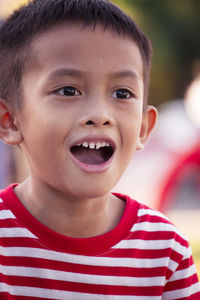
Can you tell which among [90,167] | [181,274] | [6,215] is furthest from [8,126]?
[181,274]

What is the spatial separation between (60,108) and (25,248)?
58 centimetres

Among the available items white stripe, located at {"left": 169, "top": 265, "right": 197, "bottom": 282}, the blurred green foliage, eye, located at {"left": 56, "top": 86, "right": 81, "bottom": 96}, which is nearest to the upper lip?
eye, located at {"left": 56, "top": 86, "right": 81, "bottom": 96}

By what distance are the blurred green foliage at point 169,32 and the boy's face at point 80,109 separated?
17.4 m

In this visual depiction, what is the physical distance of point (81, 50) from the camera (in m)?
2.24

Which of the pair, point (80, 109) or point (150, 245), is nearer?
point (80, 109)

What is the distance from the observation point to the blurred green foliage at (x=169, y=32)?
1994 cm

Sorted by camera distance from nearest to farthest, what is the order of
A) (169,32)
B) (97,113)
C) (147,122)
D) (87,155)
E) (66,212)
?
1. (97,113)
2. (87,155)
3. (66,212)
4. (147,122)
5. (169,32)

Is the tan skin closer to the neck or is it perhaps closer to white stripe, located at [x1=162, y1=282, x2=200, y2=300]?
the neck

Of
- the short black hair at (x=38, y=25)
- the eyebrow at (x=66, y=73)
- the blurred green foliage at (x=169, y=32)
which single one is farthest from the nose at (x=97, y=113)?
the blurred green foliage at (x=169, y=32)

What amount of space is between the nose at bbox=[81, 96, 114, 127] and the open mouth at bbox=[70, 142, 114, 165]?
0.09m

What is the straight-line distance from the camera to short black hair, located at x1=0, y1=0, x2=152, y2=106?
237 centimetres

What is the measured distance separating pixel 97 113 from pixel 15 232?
1.98ft

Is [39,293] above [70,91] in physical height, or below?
below

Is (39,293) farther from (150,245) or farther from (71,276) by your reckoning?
(150,245)
